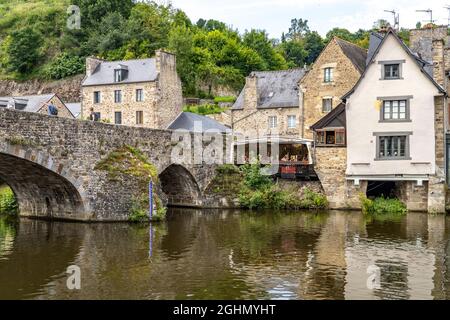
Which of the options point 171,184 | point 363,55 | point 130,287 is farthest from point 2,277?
point 363,55

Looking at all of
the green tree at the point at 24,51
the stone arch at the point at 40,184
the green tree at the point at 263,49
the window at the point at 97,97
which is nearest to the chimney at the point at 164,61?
the window at the point at 97,97

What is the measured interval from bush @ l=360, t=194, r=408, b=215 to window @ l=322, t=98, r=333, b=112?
8136 millimetres

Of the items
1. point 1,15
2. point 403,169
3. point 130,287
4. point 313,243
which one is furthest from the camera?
point 1,15

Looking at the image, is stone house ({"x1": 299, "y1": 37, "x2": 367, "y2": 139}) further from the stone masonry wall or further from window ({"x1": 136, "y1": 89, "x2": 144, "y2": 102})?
window ({"x1": 136, "y1": 89, "x2": 144, "y2": 102})

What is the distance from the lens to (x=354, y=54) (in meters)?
35.9

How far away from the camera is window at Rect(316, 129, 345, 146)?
30.9 m

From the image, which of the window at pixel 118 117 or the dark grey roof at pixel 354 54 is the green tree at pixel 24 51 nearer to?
the window at pixel 118 117

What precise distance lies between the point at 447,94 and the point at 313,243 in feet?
50.5

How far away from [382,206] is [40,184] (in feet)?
56.4

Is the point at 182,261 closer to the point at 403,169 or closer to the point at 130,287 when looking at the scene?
the point at 130,287

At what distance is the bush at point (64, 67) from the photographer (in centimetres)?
6072

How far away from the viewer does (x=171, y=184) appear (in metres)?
32.1

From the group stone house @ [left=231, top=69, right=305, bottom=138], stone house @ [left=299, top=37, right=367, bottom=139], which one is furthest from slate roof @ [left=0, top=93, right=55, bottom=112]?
stone house @ [left=299, top=37, right=367, bottom=139]

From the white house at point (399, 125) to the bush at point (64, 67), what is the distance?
38.9 metres
